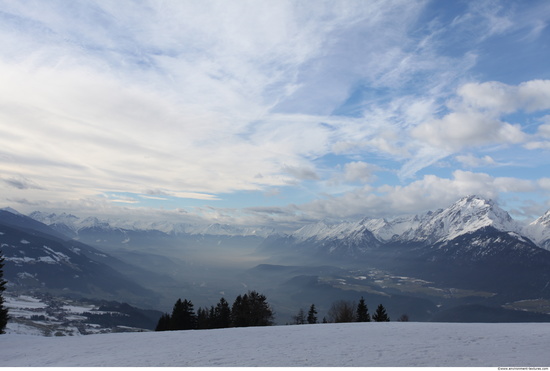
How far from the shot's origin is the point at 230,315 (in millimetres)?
75750

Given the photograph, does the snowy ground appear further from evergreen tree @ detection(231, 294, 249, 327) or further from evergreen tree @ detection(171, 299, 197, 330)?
evergreen tree @ detection(171, 299, 197, 330)

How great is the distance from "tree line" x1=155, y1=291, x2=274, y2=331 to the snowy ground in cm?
3657

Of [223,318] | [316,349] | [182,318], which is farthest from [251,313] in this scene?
[316,349]

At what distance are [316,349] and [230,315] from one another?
59296 mm

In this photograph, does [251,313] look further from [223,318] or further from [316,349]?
[316,349]

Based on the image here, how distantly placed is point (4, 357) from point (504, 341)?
39934 mm

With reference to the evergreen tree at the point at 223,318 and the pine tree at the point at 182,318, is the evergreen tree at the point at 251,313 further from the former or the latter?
the pine tree at the point at 182,318

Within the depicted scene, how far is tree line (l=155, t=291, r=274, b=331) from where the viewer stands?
65062 millimetres

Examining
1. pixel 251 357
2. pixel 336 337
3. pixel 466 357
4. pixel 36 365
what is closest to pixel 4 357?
pixel 36 365

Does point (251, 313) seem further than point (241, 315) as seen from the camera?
No

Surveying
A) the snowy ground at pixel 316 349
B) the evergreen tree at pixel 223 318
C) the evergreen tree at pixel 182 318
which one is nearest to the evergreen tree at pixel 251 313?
the evergreen tree at pixel 223 318

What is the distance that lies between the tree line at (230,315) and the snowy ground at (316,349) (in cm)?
3657

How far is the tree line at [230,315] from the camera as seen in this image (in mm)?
65062

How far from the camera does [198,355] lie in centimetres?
2144
